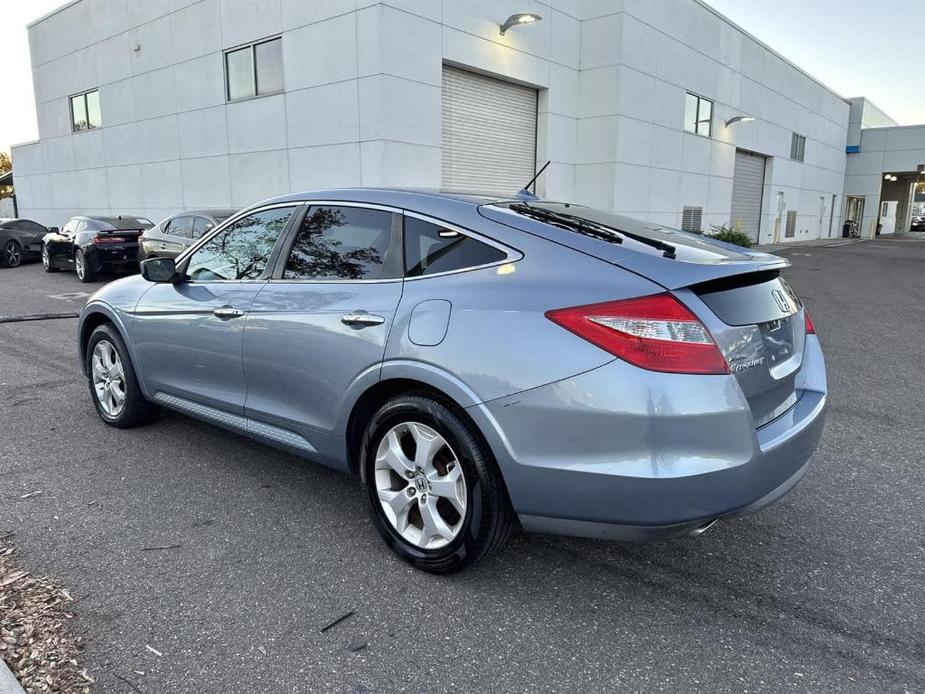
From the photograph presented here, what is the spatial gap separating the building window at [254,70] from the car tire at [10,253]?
731 centimetres

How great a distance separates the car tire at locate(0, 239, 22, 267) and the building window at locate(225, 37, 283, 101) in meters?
7.31

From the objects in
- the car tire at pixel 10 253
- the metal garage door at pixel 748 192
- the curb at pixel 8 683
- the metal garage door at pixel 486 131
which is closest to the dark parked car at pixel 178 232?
the metal garage door at pixel 486 131

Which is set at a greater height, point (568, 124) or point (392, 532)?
point (568, 124)

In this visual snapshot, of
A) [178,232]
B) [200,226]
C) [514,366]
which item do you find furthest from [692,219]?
[514,366]

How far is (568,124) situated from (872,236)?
34.4m

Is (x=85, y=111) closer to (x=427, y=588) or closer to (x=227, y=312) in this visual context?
(x=227, y=312)

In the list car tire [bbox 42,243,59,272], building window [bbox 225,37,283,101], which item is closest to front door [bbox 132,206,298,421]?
building window [bbox 225,37,283,101]

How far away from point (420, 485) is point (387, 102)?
11.8 metres

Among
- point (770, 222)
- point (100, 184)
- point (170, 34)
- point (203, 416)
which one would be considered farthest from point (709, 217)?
point (203, 416)

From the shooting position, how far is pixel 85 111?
872 inches

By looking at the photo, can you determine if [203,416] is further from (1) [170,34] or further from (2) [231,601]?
(1) [170,34]

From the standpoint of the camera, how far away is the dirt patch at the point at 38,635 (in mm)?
2195

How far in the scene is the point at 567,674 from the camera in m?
2.28

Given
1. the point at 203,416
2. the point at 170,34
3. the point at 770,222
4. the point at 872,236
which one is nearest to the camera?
the point at 203,416
